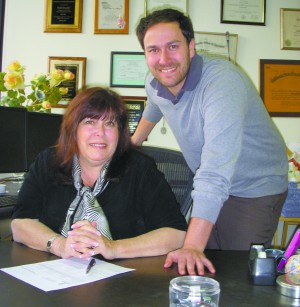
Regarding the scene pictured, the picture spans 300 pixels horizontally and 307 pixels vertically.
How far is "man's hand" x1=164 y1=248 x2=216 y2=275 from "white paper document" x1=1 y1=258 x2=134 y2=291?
122mm

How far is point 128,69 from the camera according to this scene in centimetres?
268

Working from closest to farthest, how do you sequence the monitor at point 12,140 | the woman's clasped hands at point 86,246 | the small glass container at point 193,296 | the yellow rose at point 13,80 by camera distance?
the small glass container at point 193,296 → the woman's clasped hands at point 86,246 → the monitor at point 12,140 → the yellow rose at point 13,80

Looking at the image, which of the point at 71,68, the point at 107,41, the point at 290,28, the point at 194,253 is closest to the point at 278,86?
the point at 290,28

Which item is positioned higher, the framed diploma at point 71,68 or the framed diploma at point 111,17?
the framed diploma at point 111,17

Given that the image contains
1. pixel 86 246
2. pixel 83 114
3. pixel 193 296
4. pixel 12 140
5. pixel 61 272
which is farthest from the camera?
pixel 12 140

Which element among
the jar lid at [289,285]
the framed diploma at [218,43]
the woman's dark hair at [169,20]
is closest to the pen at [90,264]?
the jar lid at [289,285]

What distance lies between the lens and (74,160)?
57.1 inches

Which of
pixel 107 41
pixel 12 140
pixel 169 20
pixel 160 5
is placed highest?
pixel 160 5

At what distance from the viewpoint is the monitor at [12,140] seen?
181 cm

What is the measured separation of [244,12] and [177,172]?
1.69 metres

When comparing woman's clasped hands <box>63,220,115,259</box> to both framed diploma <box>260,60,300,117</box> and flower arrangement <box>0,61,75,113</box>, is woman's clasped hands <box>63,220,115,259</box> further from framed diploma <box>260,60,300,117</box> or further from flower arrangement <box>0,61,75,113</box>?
framed diploma <box>260,60,300,117</box>

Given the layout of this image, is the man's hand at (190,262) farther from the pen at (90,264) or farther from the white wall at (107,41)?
the white wall at (107,41)

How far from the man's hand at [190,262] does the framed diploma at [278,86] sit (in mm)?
1960

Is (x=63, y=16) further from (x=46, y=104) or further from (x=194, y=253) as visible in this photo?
(x=194, y=253)
